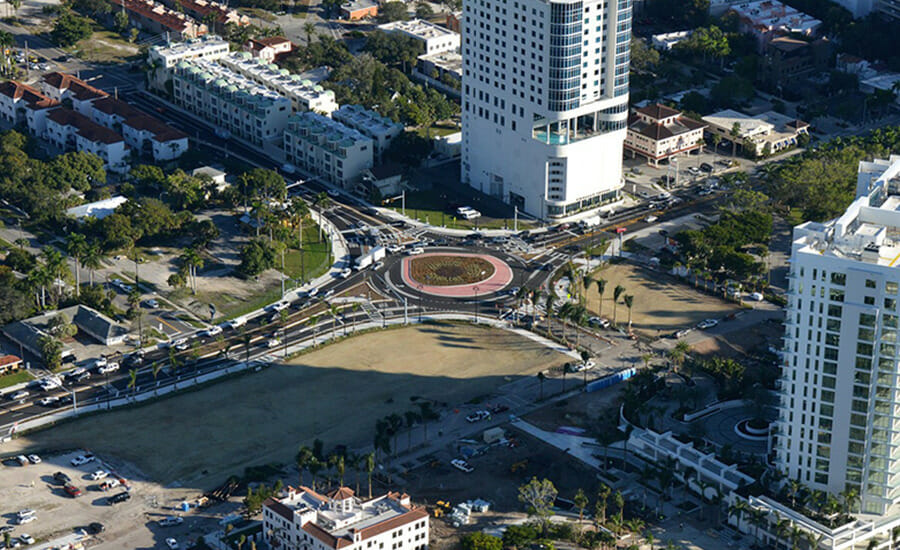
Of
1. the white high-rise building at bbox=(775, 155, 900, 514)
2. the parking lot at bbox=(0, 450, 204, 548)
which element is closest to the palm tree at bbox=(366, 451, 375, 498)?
the parking lot at bbox=(0, 450, 204, 548)

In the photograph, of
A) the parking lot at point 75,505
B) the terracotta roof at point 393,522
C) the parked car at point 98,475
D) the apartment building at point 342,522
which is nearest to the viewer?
the apartment building at point 342,522

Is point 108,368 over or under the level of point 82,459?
over

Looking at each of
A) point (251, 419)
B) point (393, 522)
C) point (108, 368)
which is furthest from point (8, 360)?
point (393, 522)

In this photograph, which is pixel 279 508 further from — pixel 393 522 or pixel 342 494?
pixel 393 522

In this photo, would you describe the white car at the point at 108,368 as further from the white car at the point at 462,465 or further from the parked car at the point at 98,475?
the white car at the point at 462,465

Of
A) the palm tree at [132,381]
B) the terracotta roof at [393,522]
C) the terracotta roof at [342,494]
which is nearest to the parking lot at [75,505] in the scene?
the palm tree at [132,381]
